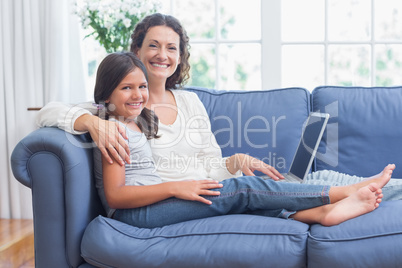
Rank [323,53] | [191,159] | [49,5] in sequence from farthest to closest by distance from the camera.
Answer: [323,53]
[49,5]
[191,159]

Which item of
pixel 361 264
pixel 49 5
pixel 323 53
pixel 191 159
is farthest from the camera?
pixel 323 53

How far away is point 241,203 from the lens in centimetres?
155

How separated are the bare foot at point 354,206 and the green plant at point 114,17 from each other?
1510 millimetres

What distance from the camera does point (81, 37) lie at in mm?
2768

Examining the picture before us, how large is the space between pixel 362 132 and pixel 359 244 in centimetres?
83

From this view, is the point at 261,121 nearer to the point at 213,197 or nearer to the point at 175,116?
the point at 175,116

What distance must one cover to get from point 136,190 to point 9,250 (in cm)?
114

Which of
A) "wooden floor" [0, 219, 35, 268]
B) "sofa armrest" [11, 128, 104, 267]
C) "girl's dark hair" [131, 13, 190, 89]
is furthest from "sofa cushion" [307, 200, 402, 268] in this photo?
"wooden floor" [0, 219, 35, 268]

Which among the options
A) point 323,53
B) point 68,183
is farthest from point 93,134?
point 323,53

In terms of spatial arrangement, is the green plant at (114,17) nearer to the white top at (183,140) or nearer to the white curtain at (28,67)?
the white curtain at (28,67)

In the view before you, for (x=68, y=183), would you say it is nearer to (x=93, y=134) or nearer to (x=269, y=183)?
(x=93, y=134)

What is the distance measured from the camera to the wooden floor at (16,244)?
7.00 feet

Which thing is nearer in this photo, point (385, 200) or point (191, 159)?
point (385, 200)

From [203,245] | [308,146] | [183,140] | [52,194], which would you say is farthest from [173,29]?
[203,245]
